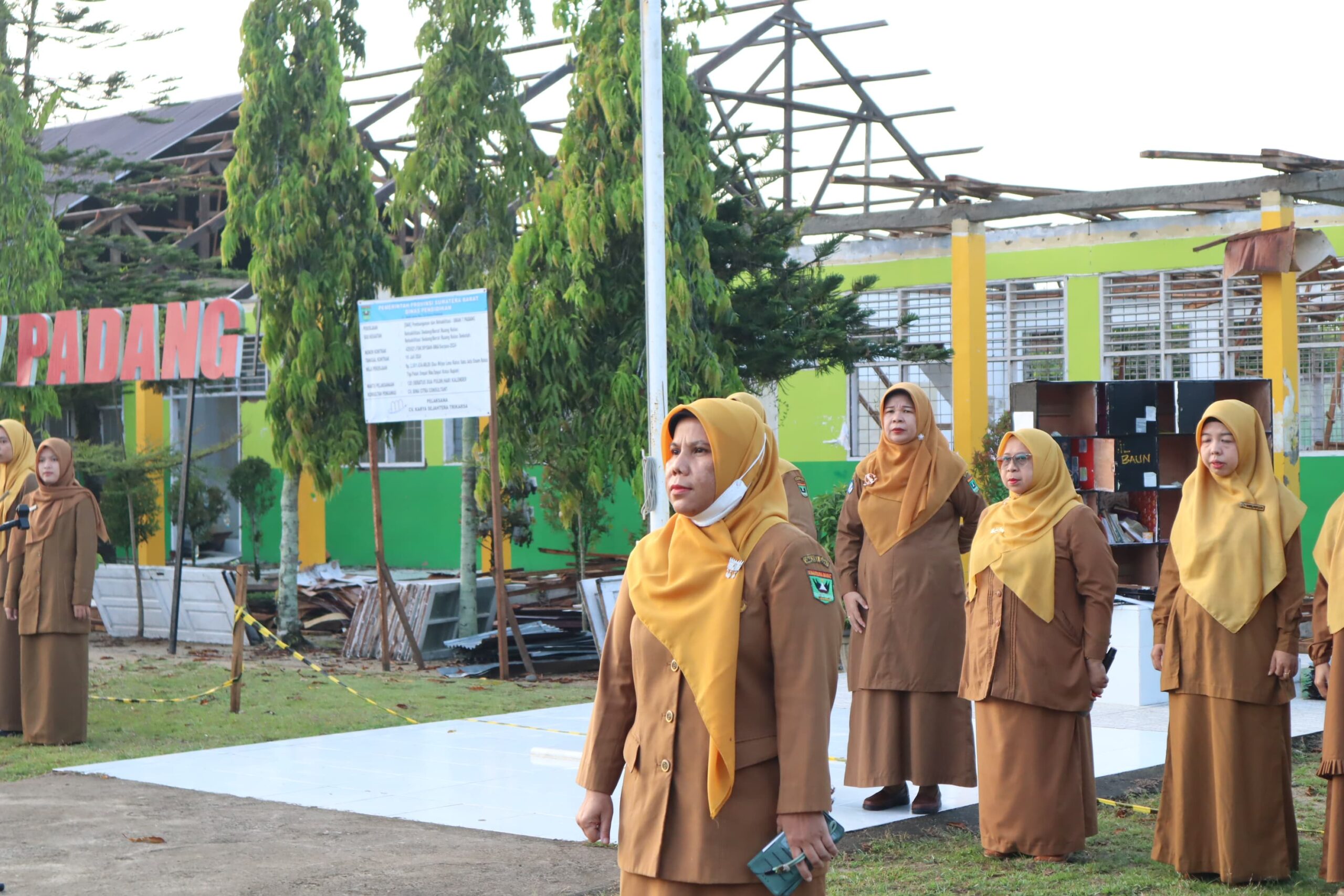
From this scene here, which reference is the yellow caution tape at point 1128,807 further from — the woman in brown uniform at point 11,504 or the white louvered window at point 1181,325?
the white louvered window at point 1181,325

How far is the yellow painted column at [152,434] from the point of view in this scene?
20391mm

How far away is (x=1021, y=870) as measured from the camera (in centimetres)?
542

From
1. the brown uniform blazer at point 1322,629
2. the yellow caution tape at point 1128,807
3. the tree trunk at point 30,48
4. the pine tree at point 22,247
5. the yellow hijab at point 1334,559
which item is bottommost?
the yellow caution tape at point 1128,807

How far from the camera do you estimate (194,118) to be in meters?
24.6

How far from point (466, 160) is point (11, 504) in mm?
5851

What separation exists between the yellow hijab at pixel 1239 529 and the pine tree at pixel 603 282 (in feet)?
22.7

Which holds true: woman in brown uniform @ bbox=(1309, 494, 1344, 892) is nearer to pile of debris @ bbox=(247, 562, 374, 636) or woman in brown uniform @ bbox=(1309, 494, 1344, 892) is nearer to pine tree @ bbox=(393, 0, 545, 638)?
pine tree @ bbox=(393, 0, 545, 638)

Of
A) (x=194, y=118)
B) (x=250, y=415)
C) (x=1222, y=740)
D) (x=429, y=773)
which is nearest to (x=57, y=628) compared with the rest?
(x=429, y=773)

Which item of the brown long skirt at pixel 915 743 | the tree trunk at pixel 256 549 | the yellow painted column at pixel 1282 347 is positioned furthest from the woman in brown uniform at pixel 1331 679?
the tree trunk at pixel 256 549

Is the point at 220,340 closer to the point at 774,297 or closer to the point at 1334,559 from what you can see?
the point at 774,297

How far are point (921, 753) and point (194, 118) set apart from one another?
21259 mm

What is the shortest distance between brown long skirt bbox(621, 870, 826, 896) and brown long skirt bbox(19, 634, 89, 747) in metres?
6.21

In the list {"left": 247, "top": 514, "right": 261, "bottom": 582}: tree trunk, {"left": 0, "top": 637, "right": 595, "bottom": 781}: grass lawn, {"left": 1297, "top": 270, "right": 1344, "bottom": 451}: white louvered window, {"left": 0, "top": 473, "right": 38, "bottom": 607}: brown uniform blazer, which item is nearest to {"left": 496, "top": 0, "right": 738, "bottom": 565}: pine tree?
{"left": 0, "top": 637, "right": 595, "bottom": 781}: grass lawn

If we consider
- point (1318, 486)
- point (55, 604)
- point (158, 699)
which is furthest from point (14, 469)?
point (1318, 486)
